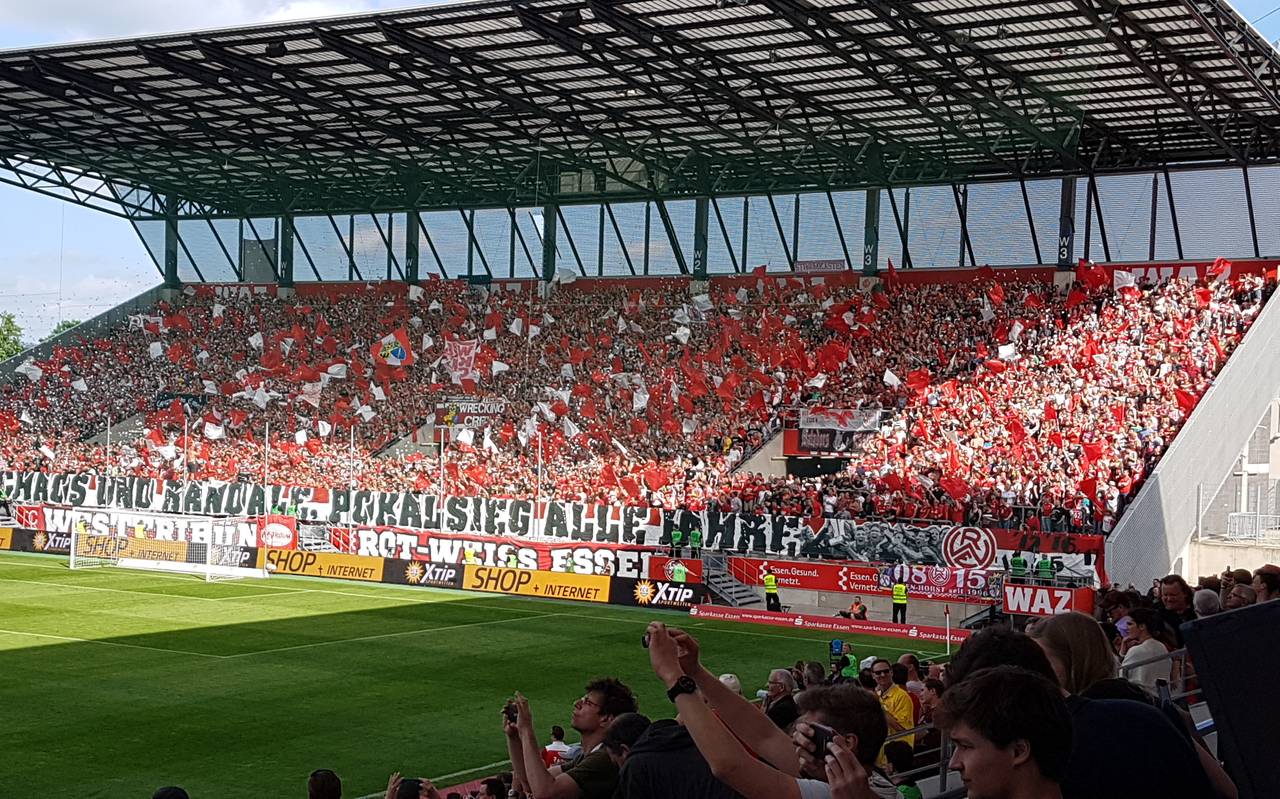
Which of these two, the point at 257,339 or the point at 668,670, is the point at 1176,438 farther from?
the point at 257,339

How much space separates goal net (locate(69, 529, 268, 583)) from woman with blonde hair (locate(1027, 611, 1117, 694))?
39124 mm

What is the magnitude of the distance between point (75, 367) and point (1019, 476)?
147 ft

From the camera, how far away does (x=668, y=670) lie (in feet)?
15.7

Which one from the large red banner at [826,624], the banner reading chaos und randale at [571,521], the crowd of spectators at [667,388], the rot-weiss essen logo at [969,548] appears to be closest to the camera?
the large red banner at [826,624]

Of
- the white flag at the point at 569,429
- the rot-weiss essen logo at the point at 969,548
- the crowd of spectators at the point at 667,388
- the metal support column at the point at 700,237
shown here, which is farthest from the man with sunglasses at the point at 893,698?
the metal support column at the point at 700,237

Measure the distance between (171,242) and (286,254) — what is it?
21.2ft

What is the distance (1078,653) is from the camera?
5.46 metres

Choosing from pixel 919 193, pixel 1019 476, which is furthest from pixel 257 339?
pixel 1019 476

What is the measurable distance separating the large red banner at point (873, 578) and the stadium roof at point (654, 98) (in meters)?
12.7

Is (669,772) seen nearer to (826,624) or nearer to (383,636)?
(383,636)

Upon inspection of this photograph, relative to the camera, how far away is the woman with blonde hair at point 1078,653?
544 centimetres

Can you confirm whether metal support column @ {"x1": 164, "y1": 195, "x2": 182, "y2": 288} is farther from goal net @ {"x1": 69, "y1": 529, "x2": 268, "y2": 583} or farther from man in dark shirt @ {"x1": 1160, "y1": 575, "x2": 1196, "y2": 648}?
man in dark shirt @ {"x1": 1160, "y1": 575, "x2": 1196, "y2": 648}

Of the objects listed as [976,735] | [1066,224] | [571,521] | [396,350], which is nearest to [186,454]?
[396,350]

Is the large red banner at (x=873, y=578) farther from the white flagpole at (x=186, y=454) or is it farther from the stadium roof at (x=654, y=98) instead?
the white flagpole at (x=186, y=454)
